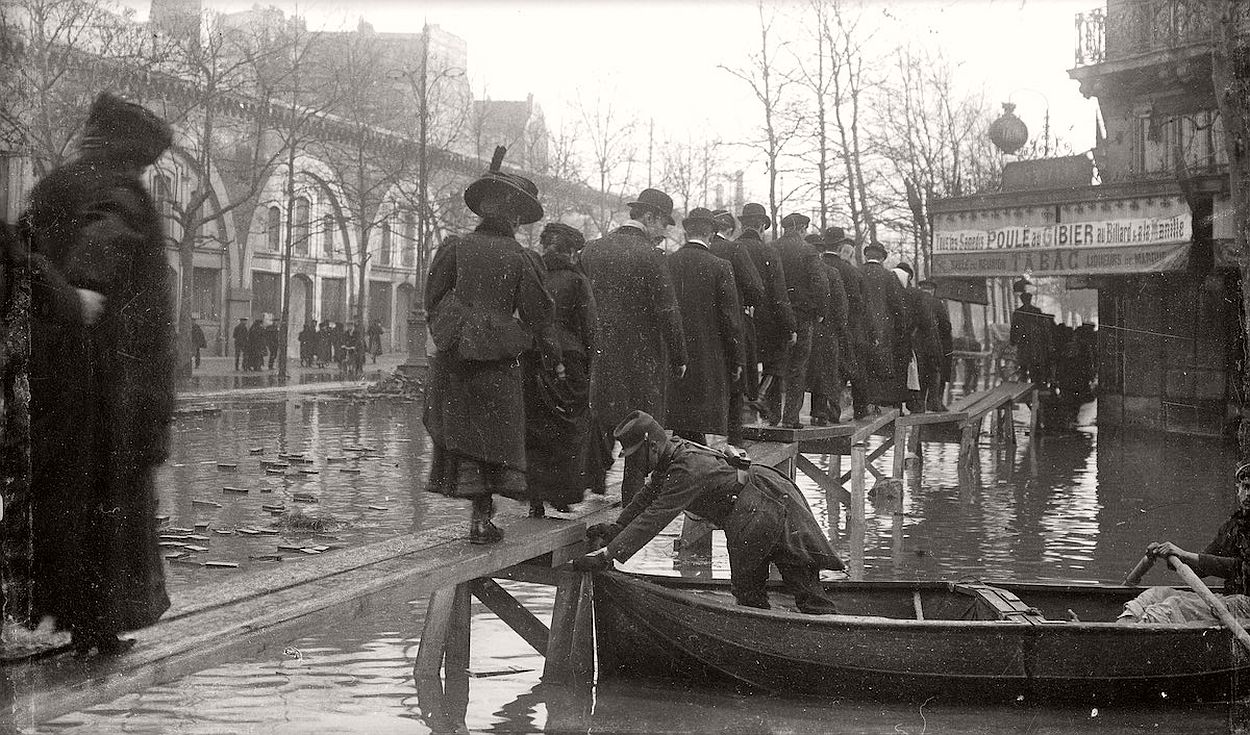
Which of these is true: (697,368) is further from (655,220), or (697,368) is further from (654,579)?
(654,579)

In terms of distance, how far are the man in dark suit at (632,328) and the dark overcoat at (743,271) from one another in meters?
1.57

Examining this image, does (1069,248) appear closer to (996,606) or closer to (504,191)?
(996,606)

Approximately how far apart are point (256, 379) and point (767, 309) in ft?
80.3

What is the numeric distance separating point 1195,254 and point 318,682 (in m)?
18.6

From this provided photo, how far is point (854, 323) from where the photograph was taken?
1366 centimetres

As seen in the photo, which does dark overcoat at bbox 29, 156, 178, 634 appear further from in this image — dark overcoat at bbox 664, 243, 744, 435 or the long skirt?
dark overcoat at bbox 664, 243, 744, 435

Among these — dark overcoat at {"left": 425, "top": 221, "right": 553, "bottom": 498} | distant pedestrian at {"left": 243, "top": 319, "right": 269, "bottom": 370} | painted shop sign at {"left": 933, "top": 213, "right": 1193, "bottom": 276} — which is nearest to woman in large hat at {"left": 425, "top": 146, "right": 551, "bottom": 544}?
dark overcoat at {"left": 425, "top": 221, "right": 553, "bottom": 498}

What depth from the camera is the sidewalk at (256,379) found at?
2798 cm

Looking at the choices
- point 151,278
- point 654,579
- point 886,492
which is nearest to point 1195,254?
point 886,492

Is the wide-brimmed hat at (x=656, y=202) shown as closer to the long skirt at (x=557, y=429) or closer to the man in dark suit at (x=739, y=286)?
the man in dark suit at (x=739, y=286)

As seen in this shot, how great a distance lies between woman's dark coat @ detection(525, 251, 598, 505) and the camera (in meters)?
6.94

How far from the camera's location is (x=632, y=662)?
709cm

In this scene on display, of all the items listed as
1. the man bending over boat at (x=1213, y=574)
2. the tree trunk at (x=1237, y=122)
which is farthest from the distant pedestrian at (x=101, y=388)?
the tree trunk at (x=1237, y=122)

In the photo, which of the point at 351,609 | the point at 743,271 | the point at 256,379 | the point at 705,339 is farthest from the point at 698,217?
the point at 256,379
